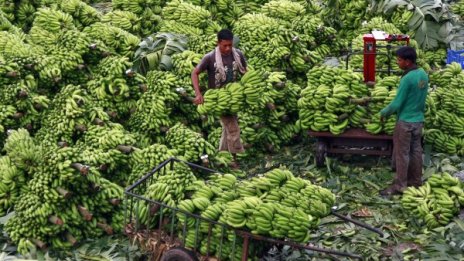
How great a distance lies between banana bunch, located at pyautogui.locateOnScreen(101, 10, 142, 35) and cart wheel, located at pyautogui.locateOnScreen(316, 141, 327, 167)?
16.2 ft

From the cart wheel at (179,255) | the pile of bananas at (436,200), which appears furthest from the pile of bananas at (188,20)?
the cart wheel at (179,255)

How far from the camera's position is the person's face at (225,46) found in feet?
31.4

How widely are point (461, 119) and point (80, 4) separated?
6598 mm

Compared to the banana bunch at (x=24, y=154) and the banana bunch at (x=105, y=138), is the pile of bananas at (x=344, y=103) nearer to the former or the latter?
the banana bunch at (x=105, y=138)

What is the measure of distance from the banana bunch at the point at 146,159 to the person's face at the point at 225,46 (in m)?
1.37

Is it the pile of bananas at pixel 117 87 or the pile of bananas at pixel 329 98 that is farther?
the pile of bananas at pixel 117 87

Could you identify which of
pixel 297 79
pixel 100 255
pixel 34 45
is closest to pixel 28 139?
pixel 100 255

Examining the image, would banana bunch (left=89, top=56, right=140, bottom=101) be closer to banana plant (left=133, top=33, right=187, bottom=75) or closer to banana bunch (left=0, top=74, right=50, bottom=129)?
banana bunch (left=0, top=74, right=50, bottom=129)

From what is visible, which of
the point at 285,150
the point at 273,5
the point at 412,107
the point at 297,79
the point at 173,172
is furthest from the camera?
the point at 273,5

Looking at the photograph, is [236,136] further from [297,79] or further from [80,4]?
[80,4]

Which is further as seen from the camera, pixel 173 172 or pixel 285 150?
pixel 285 150

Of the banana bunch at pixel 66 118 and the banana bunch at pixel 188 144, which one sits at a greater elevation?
the banana bunch at pixel 66 118

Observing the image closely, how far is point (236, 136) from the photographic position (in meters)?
10.1

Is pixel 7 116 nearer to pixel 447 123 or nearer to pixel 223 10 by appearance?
pixel 223 10
